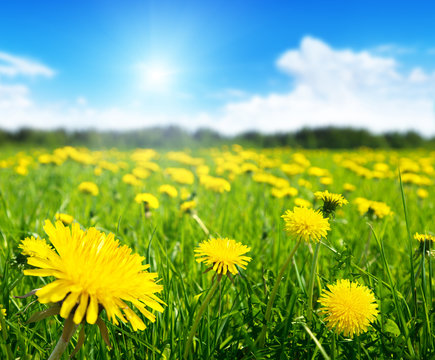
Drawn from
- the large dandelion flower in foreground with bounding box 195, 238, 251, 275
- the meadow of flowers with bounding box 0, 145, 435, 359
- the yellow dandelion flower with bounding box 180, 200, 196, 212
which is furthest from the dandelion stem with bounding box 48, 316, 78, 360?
the yellow dandelion flower with bounding box 180, 200, 196, 212

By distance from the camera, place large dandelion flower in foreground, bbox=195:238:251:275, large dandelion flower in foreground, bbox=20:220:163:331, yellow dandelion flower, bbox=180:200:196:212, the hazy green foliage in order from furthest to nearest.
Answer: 1. the hazy green foliage
2. yellow dandelion flower, bbox=180:200:196:212
3. large dandelion flower in foreground, bbox=195:238:251:275
4. large dandelion flower in foreground, bbox=20:220:163:331

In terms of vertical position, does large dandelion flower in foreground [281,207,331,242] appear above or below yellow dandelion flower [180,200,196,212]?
above

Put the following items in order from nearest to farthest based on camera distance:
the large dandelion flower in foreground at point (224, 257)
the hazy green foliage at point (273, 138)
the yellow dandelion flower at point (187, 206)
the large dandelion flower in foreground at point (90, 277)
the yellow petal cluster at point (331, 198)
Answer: the large dandelion flower in foreground at point (90, 277) → the large dandelion flower in foreground at point (224, 257) → the yellow petal cluster at point (331, 198) → the yellow dandelion flower at point (187, 206) → the hazy green foliage at point (273, 138)

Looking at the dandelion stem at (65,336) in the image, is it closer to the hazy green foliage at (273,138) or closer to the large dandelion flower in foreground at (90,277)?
the large dandelion flower in foreground at (90,277)

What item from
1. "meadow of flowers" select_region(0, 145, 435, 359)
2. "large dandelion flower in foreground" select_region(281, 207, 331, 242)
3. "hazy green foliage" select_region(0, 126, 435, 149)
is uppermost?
"hazy green foliage" select_region(0, 126, 435, 149)

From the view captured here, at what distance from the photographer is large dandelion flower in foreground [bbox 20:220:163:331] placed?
505mm

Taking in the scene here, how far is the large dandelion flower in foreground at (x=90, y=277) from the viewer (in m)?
0.50

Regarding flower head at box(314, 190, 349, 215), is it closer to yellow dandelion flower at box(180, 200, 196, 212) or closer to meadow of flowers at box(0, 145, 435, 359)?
meadow of flowers at box(0, 145, 435, 359)

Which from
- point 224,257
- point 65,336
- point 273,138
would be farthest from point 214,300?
point 273,138

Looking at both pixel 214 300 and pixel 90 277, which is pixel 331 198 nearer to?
pixel 214 300

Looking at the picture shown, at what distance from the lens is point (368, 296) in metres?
0.74

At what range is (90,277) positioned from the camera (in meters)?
0.53

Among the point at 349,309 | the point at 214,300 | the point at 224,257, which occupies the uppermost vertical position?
the point at 224,257

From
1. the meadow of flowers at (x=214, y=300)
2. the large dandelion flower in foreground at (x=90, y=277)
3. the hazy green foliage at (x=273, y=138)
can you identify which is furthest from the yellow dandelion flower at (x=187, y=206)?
the hazy green foliage at (x=273, y=138)
